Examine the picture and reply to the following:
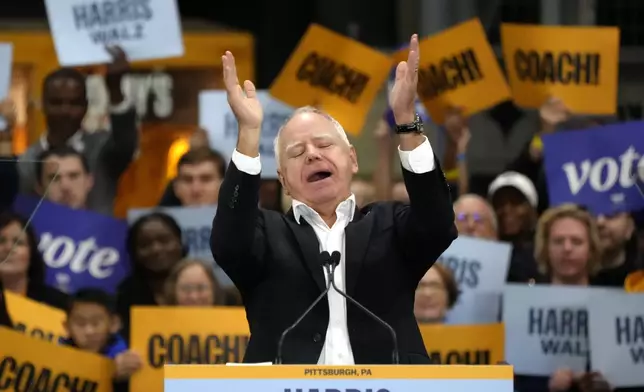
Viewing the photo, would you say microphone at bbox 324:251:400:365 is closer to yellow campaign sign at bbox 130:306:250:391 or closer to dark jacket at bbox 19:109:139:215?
yellow campaign sign at bbox 130:306:250:391

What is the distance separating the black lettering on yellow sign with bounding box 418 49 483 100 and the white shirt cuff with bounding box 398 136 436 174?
13.0 feet

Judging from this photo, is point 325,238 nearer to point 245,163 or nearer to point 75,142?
point 245,163

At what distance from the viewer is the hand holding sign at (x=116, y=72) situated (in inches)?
300

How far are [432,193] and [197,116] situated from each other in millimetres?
6865

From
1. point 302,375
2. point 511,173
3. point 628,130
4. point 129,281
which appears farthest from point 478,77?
point 302,375

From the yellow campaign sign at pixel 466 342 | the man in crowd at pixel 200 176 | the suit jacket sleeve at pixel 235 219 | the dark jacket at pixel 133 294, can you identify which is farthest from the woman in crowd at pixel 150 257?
the suit jacket sleeve at pixel 235 219

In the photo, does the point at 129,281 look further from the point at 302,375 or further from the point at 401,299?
the point at 302,375

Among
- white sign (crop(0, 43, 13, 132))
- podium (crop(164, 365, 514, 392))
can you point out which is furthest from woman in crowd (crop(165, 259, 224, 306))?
podium (crop(164, 365, 514, 392))

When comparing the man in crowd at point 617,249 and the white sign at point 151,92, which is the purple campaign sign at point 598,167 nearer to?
the man in crowd at point 617,249

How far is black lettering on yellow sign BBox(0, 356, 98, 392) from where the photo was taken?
6.10m

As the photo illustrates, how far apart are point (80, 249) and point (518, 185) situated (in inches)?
86.2

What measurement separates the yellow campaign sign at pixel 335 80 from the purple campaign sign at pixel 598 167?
3.71ft

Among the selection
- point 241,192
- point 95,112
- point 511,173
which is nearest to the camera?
point 241,192

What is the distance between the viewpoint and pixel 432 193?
12.8 ft
